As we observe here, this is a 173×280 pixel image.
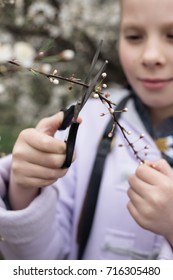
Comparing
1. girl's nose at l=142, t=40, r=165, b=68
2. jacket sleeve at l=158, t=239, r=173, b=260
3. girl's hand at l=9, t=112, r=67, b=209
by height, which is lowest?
jacket sleeve at l=158, t=239, r=173, b=260

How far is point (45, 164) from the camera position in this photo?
808 millimetres

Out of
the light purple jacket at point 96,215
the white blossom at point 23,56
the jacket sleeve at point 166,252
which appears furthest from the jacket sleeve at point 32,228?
the white blossom at point 23,56

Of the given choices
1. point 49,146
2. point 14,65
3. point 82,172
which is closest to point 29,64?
point 14,65

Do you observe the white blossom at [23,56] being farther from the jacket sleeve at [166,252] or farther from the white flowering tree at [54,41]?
the white flowering tree at [54,41]

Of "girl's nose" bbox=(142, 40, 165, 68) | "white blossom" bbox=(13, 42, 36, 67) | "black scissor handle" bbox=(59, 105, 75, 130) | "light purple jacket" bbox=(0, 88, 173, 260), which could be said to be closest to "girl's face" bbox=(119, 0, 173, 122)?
"girl's nose" bbox=(142, 40, 165, 68)

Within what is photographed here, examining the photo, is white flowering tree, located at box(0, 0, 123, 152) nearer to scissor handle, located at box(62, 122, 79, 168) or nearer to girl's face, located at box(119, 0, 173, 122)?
girl's face, located at box(119, 0, 173, 122)

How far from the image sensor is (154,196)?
849mm

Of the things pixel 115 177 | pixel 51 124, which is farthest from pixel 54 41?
pixel 51 124

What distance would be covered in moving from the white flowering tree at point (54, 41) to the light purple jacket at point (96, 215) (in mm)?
325

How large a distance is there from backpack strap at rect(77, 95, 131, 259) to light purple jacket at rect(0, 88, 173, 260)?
0.02m

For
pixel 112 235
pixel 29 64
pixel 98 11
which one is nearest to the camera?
pixel 29 64

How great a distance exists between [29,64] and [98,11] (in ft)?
3.85

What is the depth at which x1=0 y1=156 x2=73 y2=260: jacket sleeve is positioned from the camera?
0.89m
